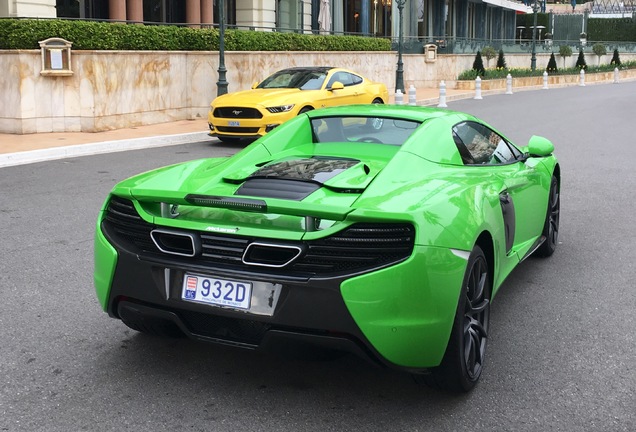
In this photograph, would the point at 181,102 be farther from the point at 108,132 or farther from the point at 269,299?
the point at 269,299

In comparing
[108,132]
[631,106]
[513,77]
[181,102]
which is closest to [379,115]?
[108,132]

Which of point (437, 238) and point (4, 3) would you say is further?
point (4, 3)

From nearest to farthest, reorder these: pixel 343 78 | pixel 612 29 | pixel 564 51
A: 1. pixel 343 78
2. pixel 564 51
3. pixel 612 29

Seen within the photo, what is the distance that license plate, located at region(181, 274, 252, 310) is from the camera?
374cm

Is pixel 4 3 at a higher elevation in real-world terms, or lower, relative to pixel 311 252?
higher

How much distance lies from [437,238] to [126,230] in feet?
5.12

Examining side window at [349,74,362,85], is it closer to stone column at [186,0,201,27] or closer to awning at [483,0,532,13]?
stone column at [186,0,201,27]

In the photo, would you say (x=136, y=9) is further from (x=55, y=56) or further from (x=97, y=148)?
(x=97, y=148)

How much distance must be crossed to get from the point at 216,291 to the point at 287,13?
32.5m

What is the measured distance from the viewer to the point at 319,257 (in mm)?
3680

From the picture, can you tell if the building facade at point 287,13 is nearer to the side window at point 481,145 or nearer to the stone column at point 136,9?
the stone column at point 136,9

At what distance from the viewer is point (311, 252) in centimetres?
369

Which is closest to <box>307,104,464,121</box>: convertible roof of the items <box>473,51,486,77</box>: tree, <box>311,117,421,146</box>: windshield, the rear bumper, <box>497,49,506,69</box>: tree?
<box>311,117,421,146</box>: windshield

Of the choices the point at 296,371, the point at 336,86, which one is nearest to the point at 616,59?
the point at 336,86
